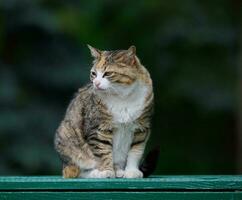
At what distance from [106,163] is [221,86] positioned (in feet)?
23.9

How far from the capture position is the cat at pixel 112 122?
690cm

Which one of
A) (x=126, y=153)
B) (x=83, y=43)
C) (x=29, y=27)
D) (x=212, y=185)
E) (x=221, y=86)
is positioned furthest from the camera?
(x=221, y=86)

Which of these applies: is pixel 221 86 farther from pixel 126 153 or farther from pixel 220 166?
pixel 126 153

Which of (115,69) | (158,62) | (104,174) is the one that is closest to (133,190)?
(104,174)

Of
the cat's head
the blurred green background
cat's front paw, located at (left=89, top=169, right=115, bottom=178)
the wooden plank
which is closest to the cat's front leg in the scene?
cat's front paw, located at (left=89, top=169, right=115, bottom=178)

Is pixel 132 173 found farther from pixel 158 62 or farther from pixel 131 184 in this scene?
pixel 158 62

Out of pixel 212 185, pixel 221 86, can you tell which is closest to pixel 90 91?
pixel 212 185

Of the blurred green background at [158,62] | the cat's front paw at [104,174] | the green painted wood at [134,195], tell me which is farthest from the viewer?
the blurred green background at [158,62]

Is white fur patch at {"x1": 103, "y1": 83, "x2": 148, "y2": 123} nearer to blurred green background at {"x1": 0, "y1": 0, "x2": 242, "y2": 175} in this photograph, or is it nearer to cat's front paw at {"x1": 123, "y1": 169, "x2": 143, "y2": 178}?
cat's front paw at {"x1": 123, "y1": 169, "x2": 143, "y2": 178}

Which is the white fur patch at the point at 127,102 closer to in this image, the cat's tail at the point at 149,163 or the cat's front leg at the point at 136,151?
the cat's front leg at the point at 136,151

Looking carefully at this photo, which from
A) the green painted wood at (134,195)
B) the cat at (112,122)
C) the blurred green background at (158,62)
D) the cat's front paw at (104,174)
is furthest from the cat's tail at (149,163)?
the blurred green background at (158,62)

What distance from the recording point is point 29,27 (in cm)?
1231

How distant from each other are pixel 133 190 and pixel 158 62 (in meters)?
7.97

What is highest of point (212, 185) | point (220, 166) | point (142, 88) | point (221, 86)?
point (221, 86)
